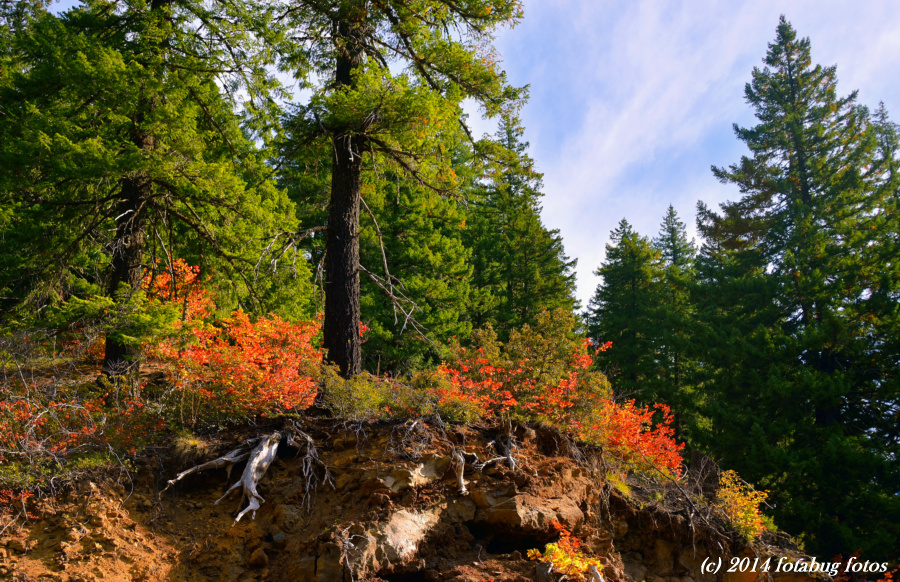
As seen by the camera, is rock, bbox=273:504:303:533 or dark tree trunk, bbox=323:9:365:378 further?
dark tree trunk, bbox=323:9:365:378

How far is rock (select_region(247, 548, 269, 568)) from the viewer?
5113mm

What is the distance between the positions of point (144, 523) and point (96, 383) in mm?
5005

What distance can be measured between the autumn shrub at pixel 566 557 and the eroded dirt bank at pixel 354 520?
0.42ft

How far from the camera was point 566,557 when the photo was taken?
17.5 ft

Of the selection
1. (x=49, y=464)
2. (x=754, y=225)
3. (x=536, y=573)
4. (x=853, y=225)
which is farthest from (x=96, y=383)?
(x=754, y=225)

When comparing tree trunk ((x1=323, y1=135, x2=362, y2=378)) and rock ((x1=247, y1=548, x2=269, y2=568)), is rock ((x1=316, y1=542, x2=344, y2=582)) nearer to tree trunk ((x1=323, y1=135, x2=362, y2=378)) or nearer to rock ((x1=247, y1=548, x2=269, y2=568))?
rock ((x1=247, y1=548, x2=269, y2=568))

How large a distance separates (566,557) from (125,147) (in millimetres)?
8949

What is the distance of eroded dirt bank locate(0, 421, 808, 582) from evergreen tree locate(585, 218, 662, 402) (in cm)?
1663

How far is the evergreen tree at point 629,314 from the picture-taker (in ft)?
75.9

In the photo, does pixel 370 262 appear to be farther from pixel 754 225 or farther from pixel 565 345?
pixel 754 225

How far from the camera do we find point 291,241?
829 centimetres

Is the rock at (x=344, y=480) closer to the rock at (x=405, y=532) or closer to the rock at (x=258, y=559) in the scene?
the rock at (x=405, y=532)

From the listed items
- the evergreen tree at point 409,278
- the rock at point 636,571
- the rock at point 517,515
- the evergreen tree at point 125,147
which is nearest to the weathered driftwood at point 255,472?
the rock at point 517,515

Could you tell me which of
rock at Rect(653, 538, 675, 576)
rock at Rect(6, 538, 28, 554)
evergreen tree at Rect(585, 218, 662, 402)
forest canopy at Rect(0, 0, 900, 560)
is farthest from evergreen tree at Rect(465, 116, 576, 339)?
rock at Rect(6, 538, 28, 554)
